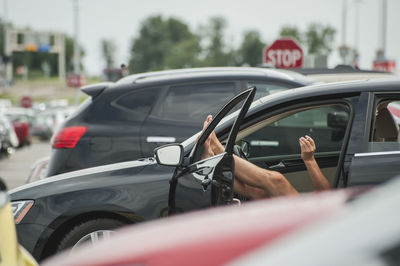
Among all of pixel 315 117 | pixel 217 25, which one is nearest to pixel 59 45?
pixel 217 25

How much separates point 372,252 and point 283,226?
355mm

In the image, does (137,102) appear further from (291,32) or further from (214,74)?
(291,32)

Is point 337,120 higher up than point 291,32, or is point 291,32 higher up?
point 291,32

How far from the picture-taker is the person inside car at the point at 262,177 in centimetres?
360

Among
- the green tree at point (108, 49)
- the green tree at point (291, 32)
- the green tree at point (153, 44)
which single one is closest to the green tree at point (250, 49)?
the green tree at point (153, 44)

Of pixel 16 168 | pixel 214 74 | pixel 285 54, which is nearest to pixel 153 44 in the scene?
pixel 16 168

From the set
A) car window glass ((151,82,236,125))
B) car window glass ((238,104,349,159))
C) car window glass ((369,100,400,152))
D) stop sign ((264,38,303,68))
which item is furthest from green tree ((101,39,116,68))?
car window glass ((369,100,400,152))

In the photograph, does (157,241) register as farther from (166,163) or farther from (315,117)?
(315,117)

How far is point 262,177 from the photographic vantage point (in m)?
3.62

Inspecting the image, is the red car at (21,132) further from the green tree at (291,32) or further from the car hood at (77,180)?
the green tree at (291,32)

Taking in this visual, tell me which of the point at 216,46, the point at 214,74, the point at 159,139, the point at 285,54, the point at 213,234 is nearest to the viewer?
the point at 213,234

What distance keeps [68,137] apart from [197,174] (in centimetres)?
283

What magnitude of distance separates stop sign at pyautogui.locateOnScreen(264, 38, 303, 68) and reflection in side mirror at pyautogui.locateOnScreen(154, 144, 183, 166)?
8153 mm

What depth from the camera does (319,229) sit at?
1.65 metres
